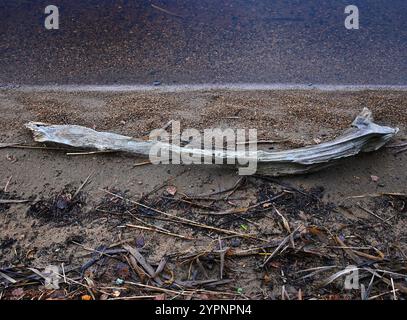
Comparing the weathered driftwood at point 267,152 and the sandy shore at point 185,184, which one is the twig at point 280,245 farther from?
the weathered driftwood at point 267,152

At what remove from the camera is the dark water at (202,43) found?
13.9ft

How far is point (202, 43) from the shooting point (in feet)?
14.9

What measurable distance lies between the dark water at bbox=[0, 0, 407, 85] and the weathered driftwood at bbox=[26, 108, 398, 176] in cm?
141

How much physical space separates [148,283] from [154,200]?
0.57 m

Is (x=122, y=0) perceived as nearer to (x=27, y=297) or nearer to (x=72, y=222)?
(x=72, y=222)

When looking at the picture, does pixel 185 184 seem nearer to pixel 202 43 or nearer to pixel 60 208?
pixel 60 208

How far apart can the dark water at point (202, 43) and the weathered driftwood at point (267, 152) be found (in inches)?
55.7

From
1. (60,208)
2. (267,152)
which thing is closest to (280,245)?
(267,152)

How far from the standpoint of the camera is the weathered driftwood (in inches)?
102

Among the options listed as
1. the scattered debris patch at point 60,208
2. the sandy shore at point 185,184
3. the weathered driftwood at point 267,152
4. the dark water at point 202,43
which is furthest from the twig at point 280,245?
the dark water at point 202,43

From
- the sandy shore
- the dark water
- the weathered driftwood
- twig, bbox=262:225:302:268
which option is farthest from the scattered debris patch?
the dark water

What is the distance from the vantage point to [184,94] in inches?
144

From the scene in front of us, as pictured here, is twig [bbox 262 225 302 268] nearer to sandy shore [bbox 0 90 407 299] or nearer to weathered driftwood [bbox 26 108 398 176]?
sandy shore [bbox 0 90 407 299]

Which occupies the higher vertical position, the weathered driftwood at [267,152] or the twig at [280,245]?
the weathered driftwood at [267,152]
